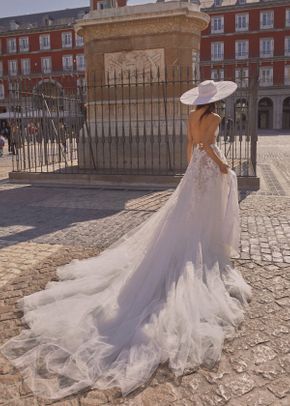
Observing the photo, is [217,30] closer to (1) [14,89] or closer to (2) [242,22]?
(2) [242,22]

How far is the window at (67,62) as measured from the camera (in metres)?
50.9

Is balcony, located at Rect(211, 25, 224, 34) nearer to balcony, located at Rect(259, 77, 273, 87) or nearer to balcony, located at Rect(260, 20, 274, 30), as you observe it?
balcony, located at Rect(260, 20, 274, 30)

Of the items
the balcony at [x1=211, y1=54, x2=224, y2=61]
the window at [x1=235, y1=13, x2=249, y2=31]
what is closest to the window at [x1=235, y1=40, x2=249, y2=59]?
the window at [x1=235, y1=13, x2=249, y2=31]

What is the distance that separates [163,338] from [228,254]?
156 centimetres

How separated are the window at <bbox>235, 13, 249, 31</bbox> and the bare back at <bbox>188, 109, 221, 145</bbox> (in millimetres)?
47293

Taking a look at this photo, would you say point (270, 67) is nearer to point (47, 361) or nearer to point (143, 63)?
point (143, 63)

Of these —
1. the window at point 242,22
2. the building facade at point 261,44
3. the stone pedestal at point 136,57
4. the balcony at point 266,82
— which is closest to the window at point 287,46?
the building facade at point 261,44

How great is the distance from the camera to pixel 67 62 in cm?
5131

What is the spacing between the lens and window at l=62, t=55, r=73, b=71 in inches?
2005

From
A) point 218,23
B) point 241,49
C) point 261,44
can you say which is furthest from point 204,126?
point 218,23

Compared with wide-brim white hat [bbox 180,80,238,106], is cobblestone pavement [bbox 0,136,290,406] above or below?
below

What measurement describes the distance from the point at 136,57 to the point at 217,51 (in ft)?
133

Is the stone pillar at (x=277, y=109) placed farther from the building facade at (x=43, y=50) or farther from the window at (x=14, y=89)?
the window at (x=14, y=89)

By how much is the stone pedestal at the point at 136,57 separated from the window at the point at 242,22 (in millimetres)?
39851
